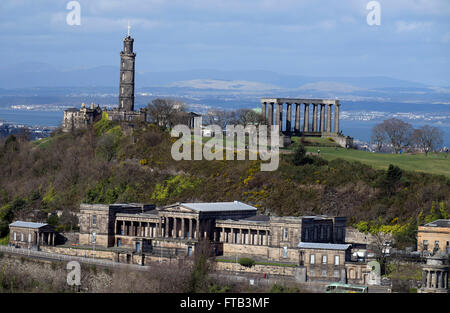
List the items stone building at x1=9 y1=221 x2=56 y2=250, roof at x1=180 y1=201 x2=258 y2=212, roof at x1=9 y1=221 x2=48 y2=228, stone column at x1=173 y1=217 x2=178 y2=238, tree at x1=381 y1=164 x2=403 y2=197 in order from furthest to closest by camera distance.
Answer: tree at x1=381 y1=164 x2=403 y2=197, roof at x1=9 y1=221 x2=48 y2=228, stone building at x1=9 y1=221 x2=56 y2=250, roof at x1=180 y1=201 x2=258 y2=212, stone column at x1=173 y1=217 x2=178 y2=238

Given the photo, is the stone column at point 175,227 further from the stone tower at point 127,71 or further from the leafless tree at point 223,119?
the leafless tree at point 223,119

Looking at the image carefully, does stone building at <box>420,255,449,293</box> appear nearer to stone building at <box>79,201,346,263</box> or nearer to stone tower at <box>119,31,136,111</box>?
stone building at <box>79,201,346,263</box>

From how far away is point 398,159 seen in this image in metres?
105

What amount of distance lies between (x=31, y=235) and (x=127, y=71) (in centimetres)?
3285

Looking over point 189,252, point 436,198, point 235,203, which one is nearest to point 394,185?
point 436,198

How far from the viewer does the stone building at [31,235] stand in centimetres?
8900

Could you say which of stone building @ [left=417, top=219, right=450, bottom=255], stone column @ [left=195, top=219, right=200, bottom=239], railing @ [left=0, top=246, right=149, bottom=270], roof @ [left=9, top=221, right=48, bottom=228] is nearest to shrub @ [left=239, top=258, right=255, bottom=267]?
stone column @ [left=195, top=219, right=200, bottom=239]

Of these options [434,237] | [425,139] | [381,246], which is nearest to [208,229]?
[381,246]

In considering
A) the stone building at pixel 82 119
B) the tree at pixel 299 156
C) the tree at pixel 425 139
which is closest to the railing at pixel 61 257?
the tree at pixel 299 156

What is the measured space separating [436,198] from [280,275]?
19.3 m

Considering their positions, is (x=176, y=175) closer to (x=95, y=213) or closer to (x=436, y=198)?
(x=95, y=213)

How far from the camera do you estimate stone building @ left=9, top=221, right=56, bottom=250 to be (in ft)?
292

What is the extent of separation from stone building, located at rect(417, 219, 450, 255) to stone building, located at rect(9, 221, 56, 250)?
28.8 meters

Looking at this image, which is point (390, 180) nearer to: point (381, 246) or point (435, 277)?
point (381, 246)
